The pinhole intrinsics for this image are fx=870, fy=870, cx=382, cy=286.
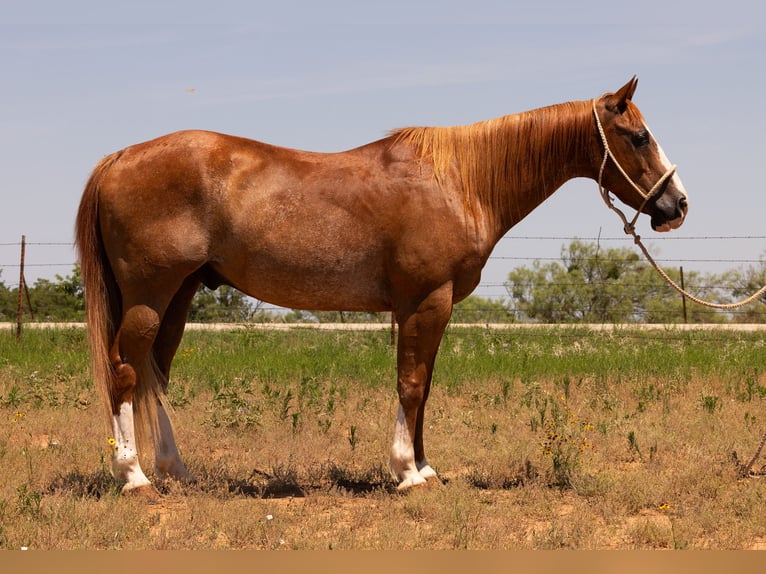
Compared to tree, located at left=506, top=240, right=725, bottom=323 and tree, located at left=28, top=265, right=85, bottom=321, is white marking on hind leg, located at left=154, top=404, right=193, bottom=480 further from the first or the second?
tree, located at left=506, top=240, right=725, bottom=323

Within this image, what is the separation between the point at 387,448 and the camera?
7.05 m

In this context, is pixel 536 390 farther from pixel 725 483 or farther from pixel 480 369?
pixel 725 483

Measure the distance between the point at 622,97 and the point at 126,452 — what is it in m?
4.04

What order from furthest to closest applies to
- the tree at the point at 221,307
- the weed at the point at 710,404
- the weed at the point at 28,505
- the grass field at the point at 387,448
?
1. the tree at the point at 221,307
2. the weed at the point at 710,404
3. the weed at the point at 28,505
4. the grass field at the point at 387,448

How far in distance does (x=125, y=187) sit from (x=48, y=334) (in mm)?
9173

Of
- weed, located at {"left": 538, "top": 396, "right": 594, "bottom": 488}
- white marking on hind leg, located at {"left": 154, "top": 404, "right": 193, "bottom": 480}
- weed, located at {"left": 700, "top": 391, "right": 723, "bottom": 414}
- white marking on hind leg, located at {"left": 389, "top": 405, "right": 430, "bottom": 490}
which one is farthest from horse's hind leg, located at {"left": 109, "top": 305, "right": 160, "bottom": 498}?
weed, located at {"left": 700, "top": 391, "right": 723, "bottom": 414}

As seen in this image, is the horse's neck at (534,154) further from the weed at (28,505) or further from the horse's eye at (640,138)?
the weed at (28,505)

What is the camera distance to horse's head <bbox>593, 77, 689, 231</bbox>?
582 cm

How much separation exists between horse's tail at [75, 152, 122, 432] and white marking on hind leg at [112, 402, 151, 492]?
308 mm

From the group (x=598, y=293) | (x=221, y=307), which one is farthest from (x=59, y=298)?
(x=598, y=293)

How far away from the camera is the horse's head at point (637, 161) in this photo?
5820mm

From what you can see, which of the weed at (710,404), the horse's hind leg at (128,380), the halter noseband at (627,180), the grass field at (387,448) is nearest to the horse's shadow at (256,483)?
the grass field at (387,448)

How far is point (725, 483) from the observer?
585cm

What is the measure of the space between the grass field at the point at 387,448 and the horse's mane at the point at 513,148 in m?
1.87
